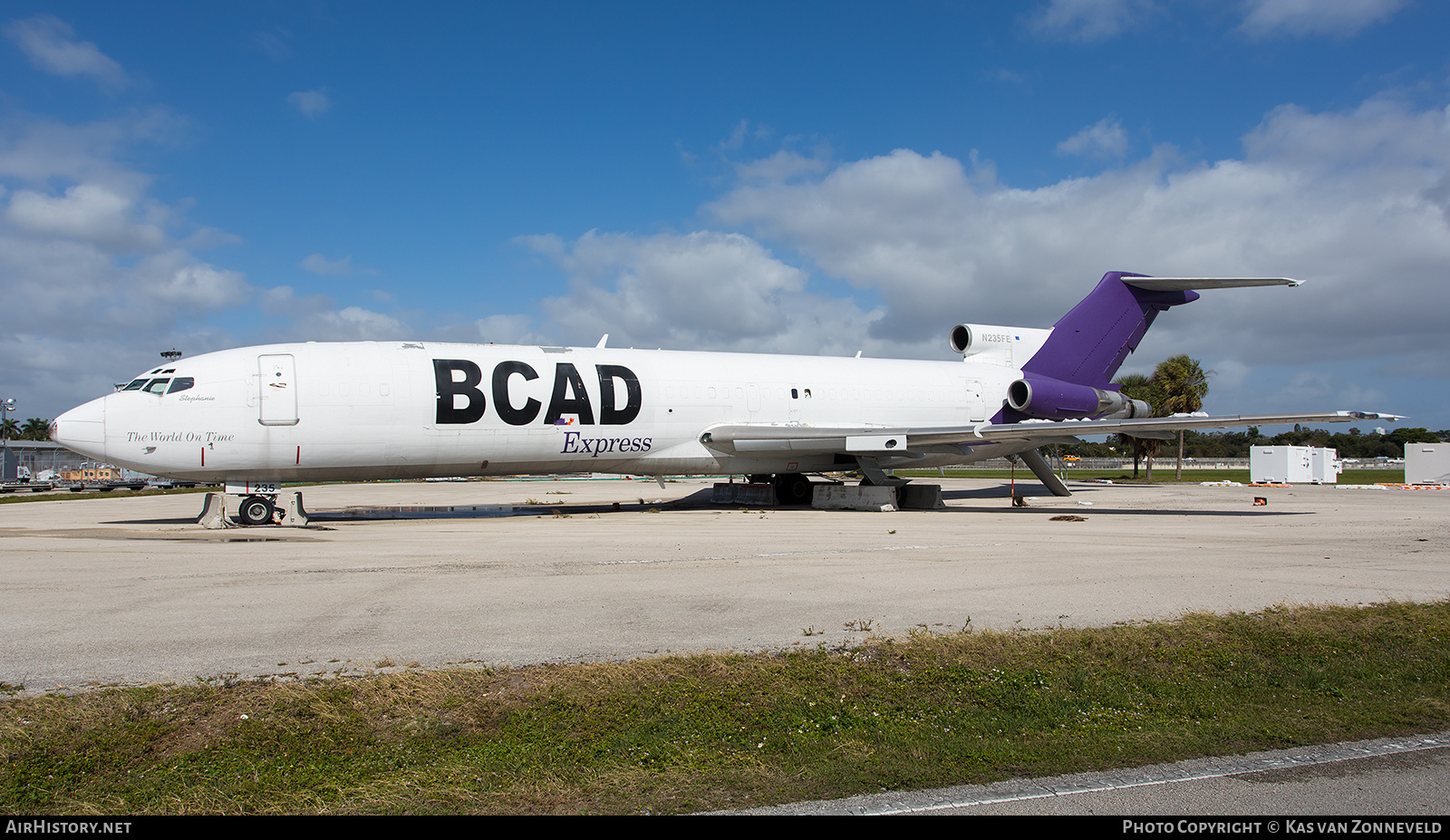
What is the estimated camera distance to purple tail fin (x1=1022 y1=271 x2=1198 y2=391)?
2825 centimetres

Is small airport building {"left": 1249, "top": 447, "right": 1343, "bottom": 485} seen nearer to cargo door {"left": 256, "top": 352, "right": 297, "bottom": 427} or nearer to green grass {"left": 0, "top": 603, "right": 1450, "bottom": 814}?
green grass {"left": 0, "top": 603, "right": 1450, "bottom": 814}

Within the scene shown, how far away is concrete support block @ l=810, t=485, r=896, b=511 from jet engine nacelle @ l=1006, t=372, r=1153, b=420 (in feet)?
20.7

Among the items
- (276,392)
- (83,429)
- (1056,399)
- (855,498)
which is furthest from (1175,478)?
(83,429)

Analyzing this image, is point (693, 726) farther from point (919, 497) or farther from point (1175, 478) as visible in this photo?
point (1175, 478)

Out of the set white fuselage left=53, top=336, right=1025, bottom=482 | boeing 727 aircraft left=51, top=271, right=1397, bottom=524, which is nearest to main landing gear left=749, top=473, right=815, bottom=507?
boeing 727 aircraft left=51, top=271, right=1397, bottom=524

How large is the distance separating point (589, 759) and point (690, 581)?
225 inches

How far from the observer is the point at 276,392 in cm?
1798

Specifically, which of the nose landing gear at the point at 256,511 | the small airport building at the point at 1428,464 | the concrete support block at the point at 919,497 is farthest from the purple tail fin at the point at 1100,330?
the small airport building at the point at 1428,464

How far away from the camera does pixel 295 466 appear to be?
18.4m

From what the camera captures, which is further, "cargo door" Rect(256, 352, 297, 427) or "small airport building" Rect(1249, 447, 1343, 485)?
"small airport building" Rect(1249, 447, 1343, 485)

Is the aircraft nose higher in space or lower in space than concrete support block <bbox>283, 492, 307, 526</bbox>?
higher

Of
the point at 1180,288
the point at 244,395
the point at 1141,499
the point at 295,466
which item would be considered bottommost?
the point at 1141,499

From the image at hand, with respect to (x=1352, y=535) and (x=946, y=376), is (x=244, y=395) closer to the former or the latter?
(x=946, y=376)
